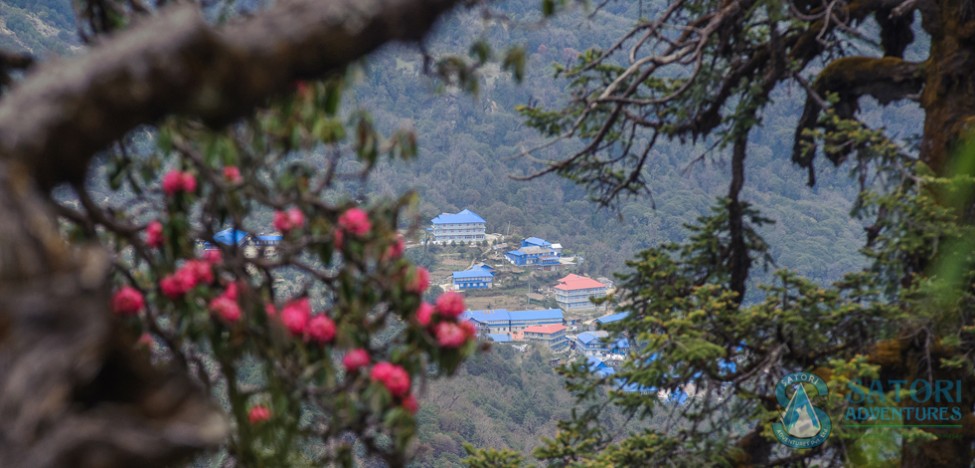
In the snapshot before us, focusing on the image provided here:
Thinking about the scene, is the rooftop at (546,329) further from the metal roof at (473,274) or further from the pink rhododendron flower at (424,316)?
the pink rhododendron flower at (424,316)

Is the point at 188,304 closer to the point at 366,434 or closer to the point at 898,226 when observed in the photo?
the point at 366,434

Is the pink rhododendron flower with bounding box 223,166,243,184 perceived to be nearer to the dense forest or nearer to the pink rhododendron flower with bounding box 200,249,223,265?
the pink rhododendron flower with bounding box 200,249,223,265

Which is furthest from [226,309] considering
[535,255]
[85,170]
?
[535,255]

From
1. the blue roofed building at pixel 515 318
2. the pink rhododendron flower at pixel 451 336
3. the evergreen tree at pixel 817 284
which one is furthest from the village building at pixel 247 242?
the blue roofed building at pixel 515 318

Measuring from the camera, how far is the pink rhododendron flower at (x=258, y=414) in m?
2.56

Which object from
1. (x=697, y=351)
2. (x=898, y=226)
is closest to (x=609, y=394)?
(x=697, y=351)

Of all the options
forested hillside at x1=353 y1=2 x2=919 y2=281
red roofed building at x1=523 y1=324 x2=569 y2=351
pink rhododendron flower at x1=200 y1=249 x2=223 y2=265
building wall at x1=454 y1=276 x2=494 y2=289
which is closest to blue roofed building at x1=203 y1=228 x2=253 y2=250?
pink rhododendron flower at x1=200 y1=249 x2=223 y2=265

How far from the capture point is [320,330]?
8.20 ft

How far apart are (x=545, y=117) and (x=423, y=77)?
131 inches

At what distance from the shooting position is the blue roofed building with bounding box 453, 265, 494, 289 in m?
36.4

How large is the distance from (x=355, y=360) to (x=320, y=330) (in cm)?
13

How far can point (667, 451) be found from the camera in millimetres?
5699

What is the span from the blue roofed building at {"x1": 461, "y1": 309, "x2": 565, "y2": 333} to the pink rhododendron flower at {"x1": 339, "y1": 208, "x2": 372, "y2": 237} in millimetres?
30347

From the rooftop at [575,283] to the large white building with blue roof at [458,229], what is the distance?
17.5 feet
